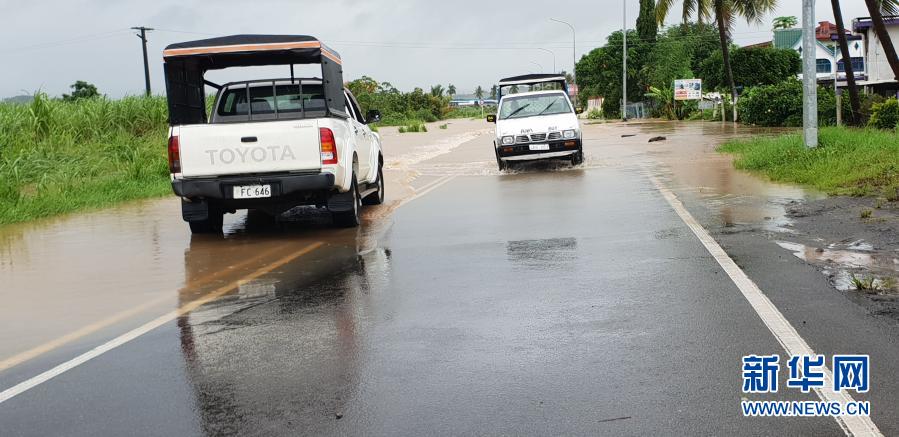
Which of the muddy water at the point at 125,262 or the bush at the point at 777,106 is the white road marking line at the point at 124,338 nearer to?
the muddy water at the point at 125,262

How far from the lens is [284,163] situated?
10.8 metres

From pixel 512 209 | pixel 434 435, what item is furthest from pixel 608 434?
pixel 512 209

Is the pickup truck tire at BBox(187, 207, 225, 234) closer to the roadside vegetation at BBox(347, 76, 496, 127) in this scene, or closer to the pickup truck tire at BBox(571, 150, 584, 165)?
the pickup truck tire at BBox(571, 150, 584, 165)

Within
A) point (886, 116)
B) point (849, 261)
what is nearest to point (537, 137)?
point (886, 116)

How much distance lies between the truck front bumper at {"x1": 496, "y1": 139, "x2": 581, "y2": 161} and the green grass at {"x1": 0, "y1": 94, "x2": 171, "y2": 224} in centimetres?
702

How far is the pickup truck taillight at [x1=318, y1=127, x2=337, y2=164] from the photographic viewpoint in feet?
35.3

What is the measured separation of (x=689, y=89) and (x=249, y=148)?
46831 mm

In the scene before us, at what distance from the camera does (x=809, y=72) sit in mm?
16734

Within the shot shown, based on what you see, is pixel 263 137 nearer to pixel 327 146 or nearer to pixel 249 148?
pixel 249 148

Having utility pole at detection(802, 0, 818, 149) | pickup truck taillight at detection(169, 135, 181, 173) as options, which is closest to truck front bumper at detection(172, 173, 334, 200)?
pickup truck taillight at detection(169, 135, 181, 173)

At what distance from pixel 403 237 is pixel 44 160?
12497mm

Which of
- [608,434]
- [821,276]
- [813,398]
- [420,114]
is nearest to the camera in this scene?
[608,434]

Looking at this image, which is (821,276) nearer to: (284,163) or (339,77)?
(284,163)

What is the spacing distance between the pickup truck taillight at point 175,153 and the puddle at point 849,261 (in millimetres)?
6537
